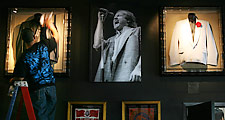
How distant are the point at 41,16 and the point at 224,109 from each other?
244 centimetres

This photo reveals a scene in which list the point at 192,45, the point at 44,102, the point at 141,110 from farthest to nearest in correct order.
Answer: the point at 192,45
the point at 141,110
the point at 44,102

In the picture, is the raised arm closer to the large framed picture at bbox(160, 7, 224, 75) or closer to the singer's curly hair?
the singer's curly hair

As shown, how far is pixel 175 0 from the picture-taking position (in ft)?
12.9

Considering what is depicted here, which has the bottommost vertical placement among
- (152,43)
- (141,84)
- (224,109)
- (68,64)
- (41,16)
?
(224,109)

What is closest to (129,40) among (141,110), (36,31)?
(141,110)

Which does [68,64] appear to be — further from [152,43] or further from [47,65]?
[152,43]

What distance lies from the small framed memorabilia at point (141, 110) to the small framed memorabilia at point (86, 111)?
0.84ft

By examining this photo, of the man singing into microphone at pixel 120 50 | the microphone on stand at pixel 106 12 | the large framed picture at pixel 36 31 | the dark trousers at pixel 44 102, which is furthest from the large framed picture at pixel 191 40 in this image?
the dark trousers at pixel 44 102

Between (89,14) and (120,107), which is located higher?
(89,14)

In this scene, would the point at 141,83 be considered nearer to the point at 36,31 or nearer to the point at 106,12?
the point at 106,12

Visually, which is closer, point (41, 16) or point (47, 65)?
point (47, 65)

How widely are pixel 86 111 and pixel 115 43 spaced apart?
2.87 ft

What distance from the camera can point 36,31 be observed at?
388 cm

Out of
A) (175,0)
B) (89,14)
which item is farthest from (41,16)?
(175,0)
